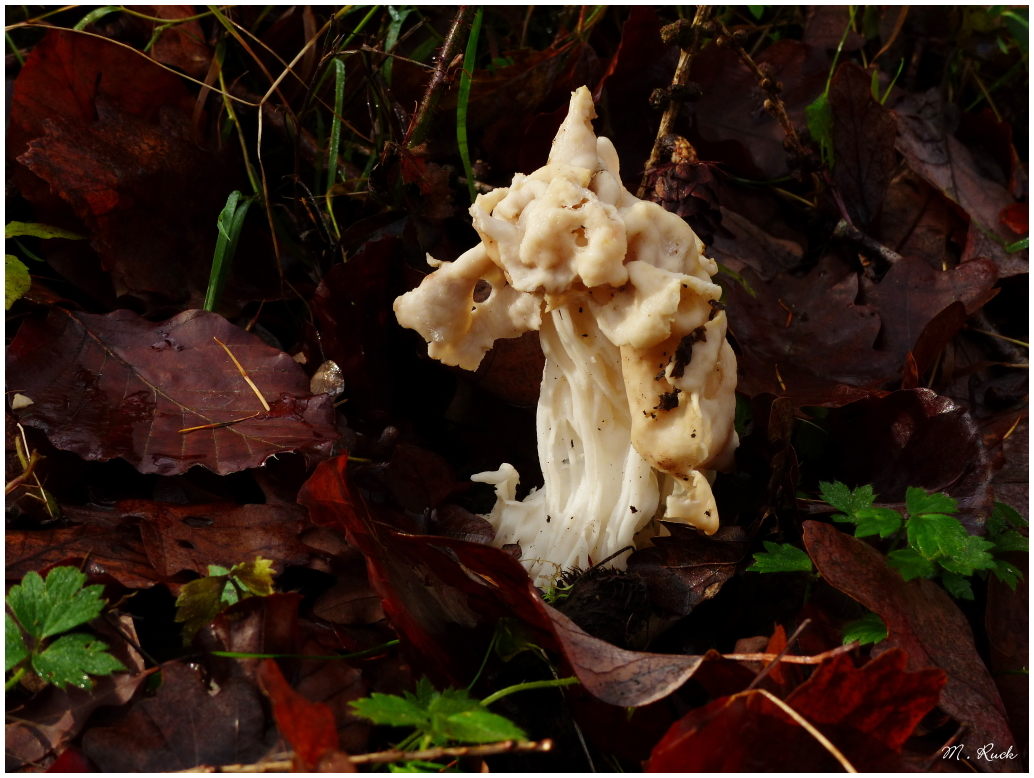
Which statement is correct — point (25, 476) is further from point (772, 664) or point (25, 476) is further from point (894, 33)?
point (894, 33)

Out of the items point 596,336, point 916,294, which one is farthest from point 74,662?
Answer: point 916,294

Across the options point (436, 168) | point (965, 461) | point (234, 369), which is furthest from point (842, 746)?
point (436, 168)

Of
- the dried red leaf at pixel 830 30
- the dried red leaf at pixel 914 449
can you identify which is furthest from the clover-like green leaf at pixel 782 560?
the dried red leaf at pixel 830 30

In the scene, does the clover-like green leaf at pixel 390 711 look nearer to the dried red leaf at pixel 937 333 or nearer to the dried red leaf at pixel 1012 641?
the dried red leaf at pixel 1012 641

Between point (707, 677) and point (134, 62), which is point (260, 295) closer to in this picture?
point (134, 62)

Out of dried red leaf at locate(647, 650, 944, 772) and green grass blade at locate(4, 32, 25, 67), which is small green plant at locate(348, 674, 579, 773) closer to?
dried red leaf at locate(647, 650, 944, 772)

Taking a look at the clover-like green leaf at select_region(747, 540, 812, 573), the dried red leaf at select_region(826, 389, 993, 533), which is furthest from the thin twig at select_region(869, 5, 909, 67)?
→ the clover-like green leaf at select_region(747, 540, 812, 573)
